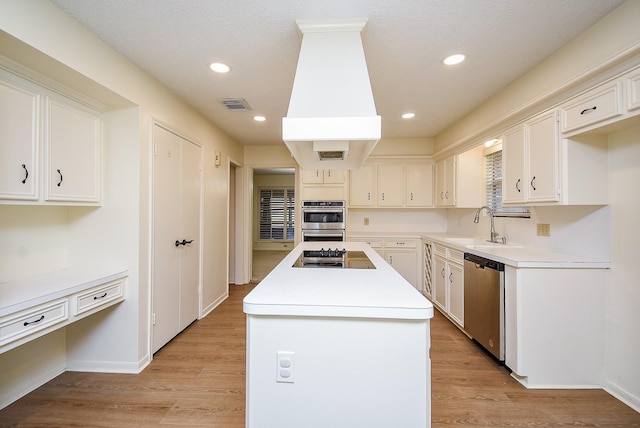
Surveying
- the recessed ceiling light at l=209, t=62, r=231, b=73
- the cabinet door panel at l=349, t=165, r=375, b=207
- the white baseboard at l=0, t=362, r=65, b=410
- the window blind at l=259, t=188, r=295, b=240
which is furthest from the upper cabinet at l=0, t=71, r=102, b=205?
the window blind at l=259, t=188, r=295, b=240

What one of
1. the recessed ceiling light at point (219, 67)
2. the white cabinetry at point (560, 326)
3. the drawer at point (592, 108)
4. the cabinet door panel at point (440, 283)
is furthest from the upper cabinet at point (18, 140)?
the cabinet door panel at point (440, 283)

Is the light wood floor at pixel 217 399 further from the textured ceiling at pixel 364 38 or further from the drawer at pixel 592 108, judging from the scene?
the textured ceiling at pixel 364 38

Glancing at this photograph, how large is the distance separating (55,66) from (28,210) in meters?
1.00

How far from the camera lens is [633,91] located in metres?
1.53

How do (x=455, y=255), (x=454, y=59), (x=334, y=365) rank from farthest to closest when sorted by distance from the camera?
(x=455, y=255) → (x=454, y=59) → (x=334, y=365)

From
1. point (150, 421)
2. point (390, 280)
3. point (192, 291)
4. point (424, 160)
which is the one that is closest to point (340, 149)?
point (390, 280)

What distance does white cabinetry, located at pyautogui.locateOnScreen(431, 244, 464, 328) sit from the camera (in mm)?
2943

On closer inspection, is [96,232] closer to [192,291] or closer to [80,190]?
[80,190]

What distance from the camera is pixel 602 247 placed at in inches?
78.8

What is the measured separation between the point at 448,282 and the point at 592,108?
6.82 ft

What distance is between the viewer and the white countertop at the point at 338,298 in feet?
3.82

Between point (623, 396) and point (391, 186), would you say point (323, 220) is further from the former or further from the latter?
point (623, 396)

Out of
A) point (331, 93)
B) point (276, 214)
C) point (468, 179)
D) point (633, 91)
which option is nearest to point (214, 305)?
point (331, 93)

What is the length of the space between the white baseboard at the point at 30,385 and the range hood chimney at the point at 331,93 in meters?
2.44
